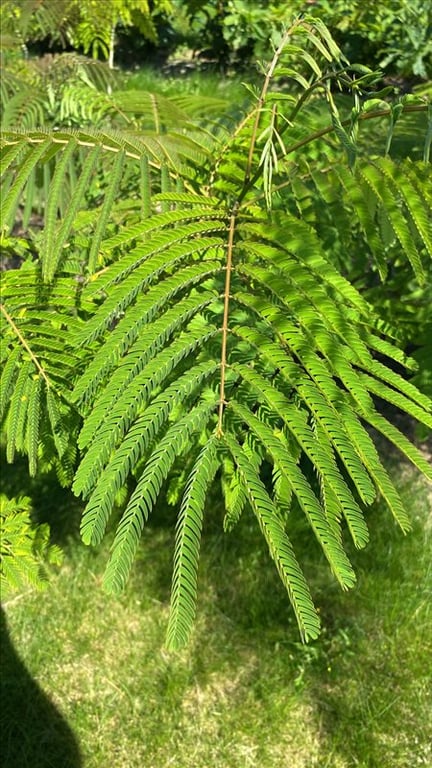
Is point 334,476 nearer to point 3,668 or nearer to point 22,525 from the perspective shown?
point 22,525

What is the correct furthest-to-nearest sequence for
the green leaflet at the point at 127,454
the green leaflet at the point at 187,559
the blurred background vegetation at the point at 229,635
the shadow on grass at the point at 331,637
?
1. the shadow on grass at the point at 331,637
2. the blurred background vegetation at the point at 229,635
3. the green leaflet at the point at 127,454
4. the green leaflet at the point at 187,559

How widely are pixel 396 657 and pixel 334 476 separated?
1955 millimetres

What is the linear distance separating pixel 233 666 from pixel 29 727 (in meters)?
0.87

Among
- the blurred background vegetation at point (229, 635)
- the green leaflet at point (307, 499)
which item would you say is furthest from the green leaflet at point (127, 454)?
the blurred background vegetation at point (229, 635)

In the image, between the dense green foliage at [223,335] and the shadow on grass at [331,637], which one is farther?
the shadow on grass at [331,637]

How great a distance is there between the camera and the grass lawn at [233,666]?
245cm

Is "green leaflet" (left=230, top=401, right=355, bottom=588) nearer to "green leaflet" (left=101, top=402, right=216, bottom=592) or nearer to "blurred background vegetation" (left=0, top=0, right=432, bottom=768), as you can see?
"green leaflet" (left=101, top=402, right=216, bottom=592)

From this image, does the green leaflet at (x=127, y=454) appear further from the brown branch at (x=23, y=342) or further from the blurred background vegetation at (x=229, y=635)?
the blurred background vegetation at (x=229, y=635)

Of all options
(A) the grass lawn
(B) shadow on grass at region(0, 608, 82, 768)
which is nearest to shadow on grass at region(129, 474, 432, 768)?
(A) the grass lawn

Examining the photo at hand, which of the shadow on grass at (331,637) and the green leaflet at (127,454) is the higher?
the green leaflet at (127,454)

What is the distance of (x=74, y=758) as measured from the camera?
8.14 ft

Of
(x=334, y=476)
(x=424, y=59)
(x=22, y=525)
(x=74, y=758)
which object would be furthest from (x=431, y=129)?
(x=424, y=59)

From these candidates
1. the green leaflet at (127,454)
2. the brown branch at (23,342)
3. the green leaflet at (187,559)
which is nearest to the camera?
the green leaflet at (187,559)

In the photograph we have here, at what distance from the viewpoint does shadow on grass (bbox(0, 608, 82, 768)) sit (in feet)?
8.16
